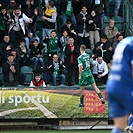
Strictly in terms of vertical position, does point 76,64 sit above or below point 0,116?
above

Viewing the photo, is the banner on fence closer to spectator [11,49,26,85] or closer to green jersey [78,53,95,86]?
green jersey [78,53,95,86]

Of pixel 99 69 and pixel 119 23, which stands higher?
pixel 119 23

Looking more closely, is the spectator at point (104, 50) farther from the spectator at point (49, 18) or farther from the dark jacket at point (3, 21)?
the dark jacket at point (3, 21)

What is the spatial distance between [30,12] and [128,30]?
3406mm

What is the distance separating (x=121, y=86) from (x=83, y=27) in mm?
11429

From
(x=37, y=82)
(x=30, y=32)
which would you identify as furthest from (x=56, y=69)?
(x=30, y=32)

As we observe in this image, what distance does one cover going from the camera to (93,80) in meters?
15.0

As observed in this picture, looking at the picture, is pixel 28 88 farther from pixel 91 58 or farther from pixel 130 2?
pixel 130 2

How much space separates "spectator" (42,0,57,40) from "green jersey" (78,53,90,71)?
2.62 m

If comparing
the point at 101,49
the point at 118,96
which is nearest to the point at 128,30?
the point at 101,49

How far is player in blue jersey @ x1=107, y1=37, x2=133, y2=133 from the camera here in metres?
5.79

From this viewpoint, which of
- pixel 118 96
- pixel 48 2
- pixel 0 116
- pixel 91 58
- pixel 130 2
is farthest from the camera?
pixel 130 2

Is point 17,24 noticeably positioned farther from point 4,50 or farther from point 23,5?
point 4,50

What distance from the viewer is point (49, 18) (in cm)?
1706
